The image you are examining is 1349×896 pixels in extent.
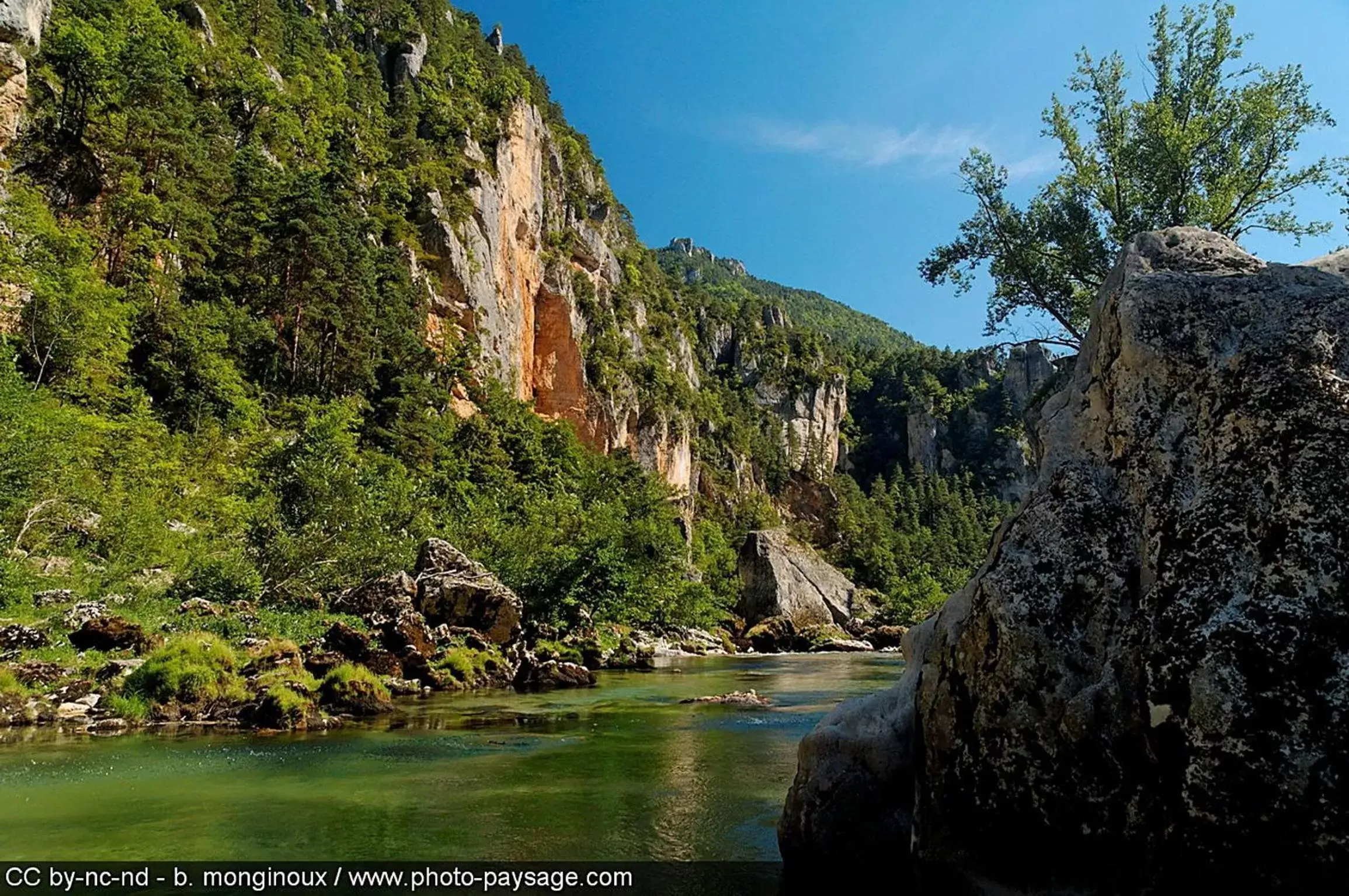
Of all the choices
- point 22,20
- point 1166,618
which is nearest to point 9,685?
point 1166,618

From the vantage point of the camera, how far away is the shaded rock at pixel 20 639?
15.0 meters

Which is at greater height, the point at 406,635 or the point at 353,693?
the point at 406,635

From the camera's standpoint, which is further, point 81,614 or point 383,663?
point 383,663

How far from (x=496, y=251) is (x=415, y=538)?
128 ft

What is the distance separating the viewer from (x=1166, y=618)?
14.1ft

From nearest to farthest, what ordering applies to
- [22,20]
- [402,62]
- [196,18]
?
1. [22,20]
2. [196,18]
3. [402,62]

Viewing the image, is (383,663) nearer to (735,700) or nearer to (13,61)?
(735,700)

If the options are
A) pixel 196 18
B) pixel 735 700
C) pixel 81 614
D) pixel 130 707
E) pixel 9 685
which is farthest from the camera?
pixel 196 18

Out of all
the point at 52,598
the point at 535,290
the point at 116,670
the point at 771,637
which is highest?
the point at 535,290

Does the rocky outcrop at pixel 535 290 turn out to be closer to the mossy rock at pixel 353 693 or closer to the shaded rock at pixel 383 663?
the shaded rock at pixel 383 663

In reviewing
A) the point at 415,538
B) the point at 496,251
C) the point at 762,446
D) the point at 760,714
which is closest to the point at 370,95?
the point at 496,251

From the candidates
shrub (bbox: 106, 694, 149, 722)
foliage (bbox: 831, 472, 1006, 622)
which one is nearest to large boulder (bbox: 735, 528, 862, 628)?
foliage (bbox: 831, 472, 1006, 622)

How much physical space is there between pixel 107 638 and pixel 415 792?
10637 mm

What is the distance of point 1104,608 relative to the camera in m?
5.03
